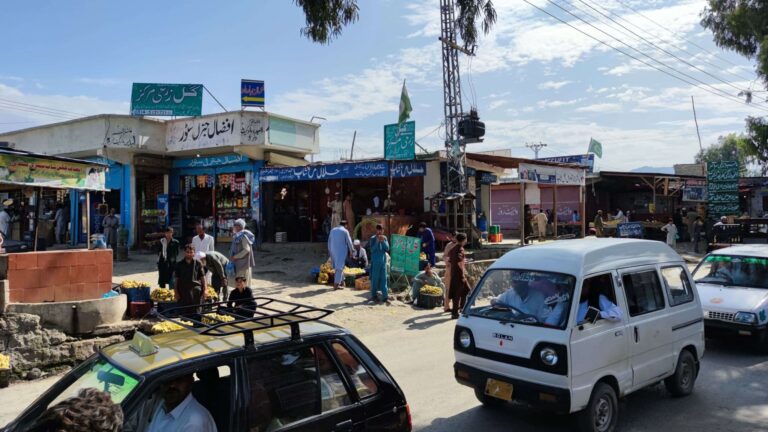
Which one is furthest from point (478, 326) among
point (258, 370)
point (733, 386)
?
point (733, 386)

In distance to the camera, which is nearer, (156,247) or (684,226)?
(156,247)

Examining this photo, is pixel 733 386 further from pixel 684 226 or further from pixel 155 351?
pixel 684 226

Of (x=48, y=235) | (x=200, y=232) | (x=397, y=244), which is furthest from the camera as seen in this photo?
(x=48, y=235)

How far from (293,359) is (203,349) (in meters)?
0.55

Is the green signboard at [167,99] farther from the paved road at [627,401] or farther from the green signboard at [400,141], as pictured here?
the paved road at [627,401]

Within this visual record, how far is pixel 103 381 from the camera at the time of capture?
3.06 meters

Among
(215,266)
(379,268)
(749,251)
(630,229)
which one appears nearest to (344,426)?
(215,266)

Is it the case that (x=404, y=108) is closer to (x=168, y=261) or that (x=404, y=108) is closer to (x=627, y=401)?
(x=168, y=261)

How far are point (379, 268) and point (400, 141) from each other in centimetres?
624

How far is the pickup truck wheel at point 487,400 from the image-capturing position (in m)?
5.26

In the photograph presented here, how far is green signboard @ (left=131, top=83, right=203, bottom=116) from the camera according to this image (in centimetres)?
2114

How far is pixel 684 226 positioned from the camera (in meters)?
28.3

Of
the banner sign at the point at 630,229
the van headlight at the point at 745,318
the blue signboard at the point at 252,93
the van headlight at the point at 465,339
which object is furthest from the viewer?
the banner sign at the point at 630,229

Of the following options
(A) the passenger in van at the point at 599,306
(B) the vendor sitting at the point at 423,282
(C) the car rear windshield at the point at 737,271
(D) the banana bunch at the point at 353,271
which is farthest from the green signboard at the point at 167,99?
(A) the passenger in van at the point at 599,306
